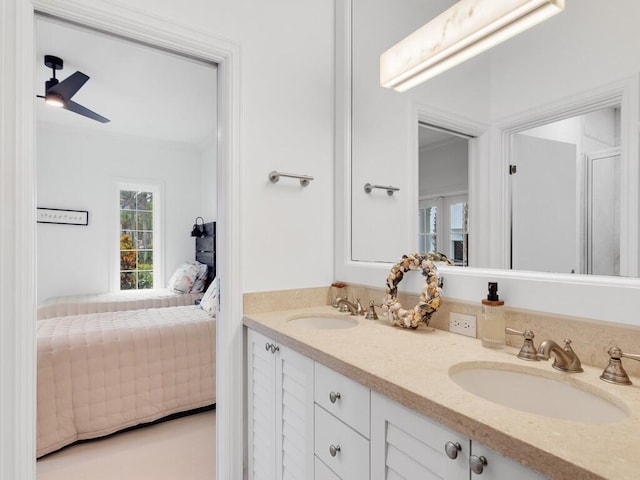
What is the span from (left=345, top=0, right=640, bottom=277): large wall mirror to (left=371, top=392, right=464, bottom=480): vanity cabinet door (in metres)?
0.67

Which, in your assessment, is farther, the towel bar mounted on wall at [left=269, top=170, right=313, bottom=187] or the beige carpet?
the beige carpet

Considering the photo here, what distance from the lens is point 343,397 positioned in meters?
1.02

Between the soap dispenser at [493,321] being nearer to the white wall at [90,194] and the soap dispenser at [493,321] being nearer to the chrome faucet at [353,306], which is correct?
the chrome faucet at [353,306]

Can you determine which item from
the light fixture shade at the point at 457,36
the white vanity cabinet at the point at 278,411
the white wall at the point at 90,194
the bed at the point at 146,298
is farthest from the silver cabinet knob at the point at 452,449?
the white wall at the point at 90,194

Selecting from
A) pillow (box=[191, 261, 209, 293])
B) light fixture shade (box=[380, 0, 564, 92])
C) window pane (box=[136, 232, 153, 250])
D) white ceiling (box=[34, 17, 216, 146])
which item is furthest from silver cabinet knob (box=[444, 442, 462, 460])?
window pane (box=[136, 232, 153, 250])

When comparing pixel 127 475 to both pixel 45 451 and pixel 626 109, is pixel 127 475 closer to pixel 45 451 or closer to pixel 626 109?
pixel 45 451

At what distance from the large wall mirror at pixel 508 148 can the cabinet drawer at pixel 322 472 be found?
0.88 meters

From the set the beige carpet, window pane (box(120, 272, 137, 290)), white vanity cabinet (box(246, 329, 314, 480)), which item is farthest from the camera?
window pane (box(120, 272, 137, 290))

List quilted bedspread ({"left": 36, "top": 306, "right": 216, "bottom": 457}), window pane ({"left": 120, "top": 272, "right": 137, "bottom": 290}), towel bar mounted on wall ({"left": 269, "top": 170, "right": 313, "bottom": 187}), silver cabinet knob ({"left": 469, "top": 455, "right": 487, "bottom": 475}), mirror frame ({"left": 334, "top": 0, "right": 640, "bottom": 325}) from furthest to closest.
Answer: window pane ({"left": 120, "top": 272, "right": 137, "bottom": 290}) < quilted bedspread ({"left": 36, "top": 306, "right": 216, "bottom": 457}) < towel bar mounted on wall ({"left": 269, "top": 170, "right": 313, "bottom": 187}) < mirror frame ({"left": 334, "top": 0, "right": 640, "bottom": 325}) < silver cabinet knob ({"left": 469, "top": 455, "right": 487, "bottom": 475})

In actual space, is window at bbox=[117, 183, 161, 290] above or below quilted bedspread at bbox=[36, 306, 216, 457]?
above

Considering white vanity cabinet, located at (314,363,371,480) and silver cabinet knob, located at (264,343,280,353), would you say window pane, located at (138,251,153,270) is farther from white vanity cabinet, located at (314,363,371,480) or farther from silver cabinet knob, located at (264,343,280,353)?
white vanity cabinet, located at (314,363,371,480)

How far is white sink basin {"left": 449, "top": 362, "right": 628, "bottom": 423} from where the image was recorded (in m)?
0.82

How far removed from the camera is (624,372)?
838 mm

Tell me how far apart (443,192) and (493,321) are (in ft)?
2.07
